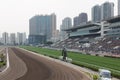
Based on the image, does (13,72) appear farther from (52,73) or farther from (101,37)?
(101,37)

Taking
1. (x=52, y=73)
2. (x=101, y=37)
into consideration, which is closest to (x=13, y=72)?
(x=52, y=73)

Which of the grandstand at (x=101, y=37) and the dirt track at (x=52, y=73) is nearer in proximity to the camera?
the dirt track at (x=52, y=73)

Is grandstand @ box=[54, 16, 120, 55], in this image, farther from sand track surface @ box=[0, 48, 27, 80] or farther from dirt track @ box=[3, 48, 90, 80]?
sand track surface @ box=[0, 48, 27, 80]

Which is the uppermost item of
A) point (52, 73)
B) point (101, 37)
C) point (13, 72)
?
point (101, 37)

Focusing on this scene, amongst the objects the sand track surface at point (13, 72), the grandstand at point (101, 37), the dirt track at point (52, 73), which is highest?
the grandstand at point (101, 37)

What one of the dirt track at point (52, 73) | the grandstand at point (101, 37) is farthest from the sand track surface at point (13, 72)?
the grandstand at point (101, 37)

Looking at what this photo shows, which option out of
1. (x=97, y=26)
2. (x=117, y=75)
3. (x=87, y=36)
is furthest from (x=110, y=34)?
(x=117, y=75)

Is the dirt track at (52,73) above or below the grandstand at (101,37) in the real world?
below

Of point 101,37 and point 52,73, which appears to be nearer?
point 52,73

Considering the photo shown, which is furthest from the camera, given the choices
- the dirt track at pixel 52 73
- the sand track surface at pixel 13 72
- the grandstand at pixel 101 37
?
the grandstand at pixel 101 37

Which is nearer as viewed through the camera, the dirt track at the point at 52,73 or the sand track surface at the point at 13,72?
the dirt track at the point at 52,73

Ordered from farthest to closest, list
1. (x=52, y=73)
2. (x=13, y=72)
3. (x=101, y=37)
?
(x=101, y=37) → (x=13, y=72) → (x=52, y=73)

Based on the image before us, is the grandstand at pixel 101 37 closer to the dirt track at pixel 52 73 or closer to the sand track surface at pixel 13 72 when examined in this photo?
the dirt track at pixel 52 73

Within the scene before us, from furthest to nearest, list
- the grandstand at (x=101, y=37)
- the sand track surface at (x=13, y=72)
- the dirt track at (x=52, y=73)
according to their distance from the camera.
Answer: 1. the grandstand at (x=101, y=37)
2. the sand track surface at (x=13, y=72)
3. the dirt track at (x=52, y=73)
